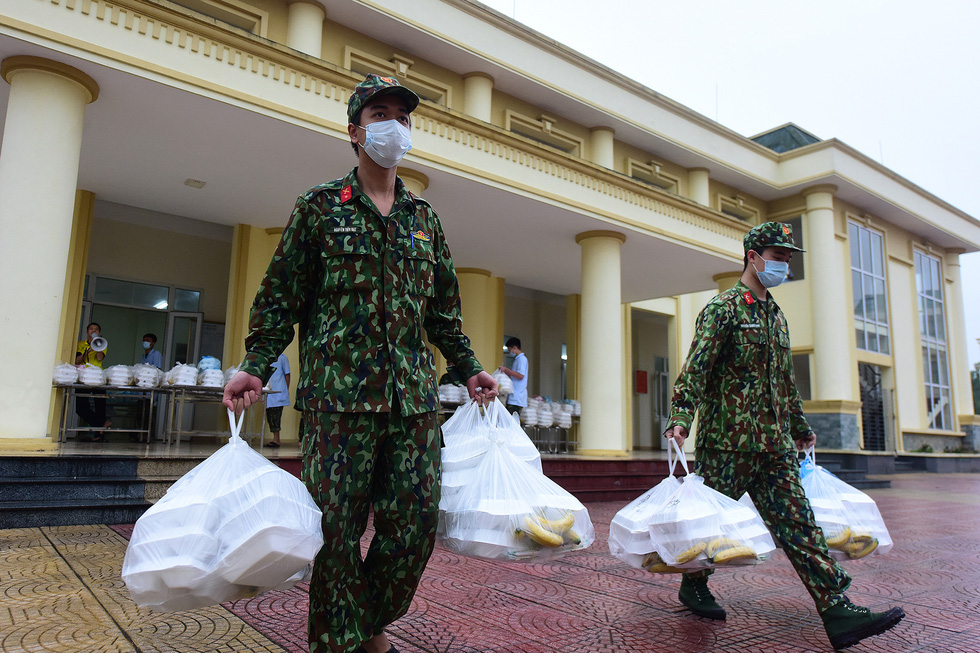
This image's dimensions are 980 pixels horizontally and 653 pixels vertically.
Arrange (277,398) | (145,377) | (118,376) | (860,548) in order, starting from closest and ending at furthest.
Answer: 1. (860,548)
2. (118,376)
3. (145,377)
4. (277,398)

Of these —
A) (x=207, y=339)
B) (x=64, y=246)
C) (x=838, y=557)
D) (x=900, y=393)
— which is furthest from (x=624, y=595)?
(x=900, y=393)

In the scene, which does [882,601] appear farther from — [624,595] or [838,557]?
[624,595]

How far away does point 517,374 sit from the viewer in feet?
37.1

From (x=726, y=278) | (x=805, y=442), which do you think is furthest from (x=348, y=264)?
(x=726, y=278)

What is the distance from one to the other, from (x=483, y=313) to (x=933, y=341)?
17.0 meters

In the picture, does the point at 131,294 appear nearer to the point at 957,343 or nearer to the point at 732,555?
the point at 732,555

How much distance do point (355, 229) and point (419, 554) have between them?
107cm

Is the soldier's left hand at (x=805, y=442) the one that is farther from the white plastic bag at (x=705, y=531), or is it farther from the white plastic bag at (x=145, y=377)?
the white plastic bag at (x=145, y=377)

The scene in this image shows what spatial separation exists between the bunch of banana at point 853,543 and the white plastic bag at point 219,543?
2.73 m

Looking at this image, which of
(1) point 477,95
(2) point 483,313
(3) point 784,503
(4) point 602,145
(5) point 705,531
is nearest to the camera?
(5) point 705,531

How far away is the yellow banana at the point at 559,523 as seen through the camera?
8.63 ft

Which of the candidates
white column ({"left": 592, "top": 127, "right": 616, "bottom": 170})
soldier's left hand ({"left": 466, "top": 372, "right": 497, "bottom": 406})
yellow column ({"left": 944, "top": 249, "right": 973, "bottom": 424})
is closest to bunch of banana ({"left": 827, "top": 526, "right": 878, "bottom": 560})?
soldier's left hand ({"left": 466, "top": 372, "right": 497, "bottom": 406})

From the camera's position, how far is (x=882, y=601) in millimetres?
4133

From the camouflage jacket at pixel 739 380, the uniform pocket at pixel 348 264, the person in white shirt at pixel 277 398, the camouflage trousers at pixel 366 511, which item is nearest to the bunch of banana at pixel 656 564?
the camouflage jacket at pixel 739 380
